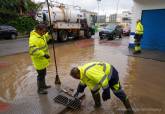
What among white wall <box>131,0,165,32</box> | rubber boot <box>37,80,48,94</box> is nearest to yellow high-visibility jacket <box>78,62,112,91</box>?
rubber boot <box>37,80,48,94</box>

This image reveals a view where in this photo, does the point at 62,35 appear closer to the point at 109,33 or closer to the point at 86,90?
the point at 109,33

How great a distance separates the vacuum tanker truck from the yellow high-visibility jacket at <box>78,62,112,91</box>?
14303mm

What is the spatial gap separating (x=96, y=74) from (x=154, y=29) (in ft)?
38.6

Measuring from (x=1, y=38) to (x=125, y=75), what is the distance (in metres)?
17.9

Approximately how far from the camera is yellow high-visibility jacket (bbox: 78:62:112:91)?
15.4 ft

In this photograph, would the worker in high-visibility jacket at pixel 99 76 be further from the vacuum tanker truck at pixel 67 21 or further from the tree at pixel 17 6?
the tree at pixel 17 6

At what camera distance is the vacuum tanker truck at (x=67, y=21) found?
20.0 m

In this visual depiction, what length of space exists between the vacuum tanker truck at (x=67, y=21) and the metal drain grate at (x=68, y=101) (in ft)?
43.9

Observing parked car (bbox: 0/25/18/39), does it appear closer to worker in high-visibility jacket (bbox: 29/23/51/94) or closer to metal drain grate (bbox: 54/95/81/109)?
worker in high-visibility jacket (bbox: 29/23/51/94)

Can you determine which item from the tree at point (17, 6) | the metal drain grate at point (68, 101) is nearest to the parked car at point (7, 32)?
the tree at point (17, 6)

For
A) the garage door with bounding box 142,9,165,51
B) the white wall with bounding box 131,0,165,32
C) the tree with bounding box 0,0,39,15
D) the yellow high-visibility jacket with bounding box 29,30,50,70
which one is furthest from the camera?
the tree with bounding box 0,0,39,15

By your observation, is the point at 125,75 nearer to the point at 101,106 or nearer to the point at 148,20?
the point at 101,106

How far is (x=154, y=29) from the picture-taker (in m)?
15.4

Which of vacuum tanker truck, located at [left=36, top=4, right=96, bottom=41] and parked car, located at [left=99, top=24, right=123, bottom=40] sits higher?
vacuum tanker truck, located at [left=36, top=4, right=96, bottom=41]
